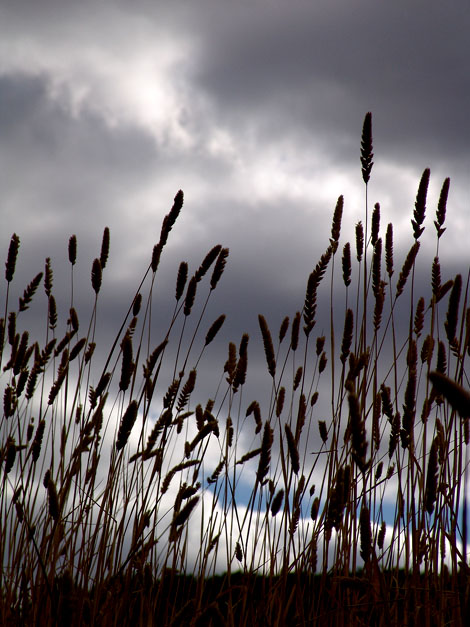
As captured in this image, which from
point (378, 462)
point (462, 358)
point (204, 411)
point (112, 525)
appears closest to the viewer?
point (462, 358)

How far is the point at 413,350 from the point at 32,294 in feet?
4.81

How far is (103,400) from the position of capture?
6.22 feet

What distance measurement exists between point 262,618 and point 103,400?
0.74 meters

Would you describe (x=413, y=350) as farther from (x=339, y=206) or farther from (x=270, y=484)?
(x=270, y=484)

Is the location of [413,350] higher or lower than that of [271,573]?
higher

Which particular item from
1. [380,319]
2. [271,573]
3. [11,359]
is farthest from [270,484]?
[11,359]

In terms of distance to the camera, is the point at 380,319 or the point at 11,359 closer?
the point at 380,319

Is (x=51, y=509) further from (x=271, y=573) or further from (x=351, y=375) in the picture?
(x=351, y=375)

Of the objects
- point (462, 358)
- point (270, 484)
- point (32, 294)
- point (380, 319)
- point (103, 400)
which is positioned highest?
point (32, 294)

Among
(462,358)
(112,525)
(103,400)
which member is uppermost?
(462,358)

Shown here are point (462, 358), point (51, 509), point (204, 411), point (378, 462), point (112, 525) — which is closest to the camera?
point (51, 509)

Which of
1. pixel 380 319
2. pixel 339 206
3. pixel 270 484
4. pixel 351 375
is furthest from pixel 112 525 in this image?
pixel 339 206

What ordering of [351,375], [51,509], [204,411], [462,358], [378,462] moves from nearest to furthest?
1. [51,509]
2. [462,358]
3. [351,375]
4. [378,462]
5. [204,411]

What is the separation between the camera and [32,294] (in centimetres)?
252
